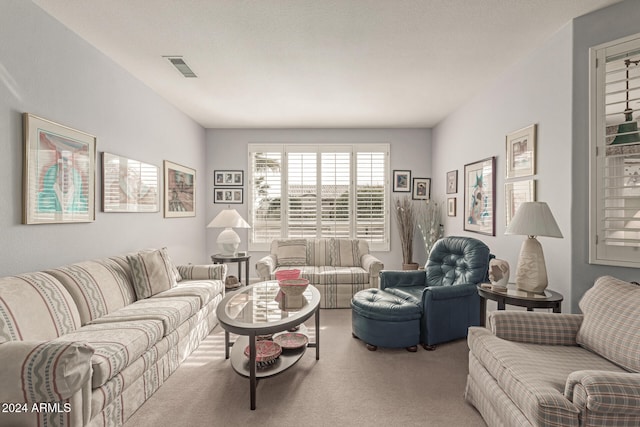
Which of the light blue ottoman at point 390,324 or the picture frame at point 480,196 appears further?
the picture frame at point 480,196

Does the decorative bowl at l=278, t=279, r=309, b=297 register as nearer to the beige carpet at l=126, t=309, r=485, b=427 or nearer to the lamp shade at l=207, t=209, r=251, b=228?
the beige carpet at l=126, t=309, r=485, b=427

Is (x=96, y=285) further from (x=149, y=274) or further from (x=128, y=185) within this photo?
(x=128, y=185)

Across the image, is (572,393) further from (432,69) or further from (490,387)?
(432,69)

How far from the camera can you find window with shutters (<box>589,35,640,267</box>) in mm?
2184

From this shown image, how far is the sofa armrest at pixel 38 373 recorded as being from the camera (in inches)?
56.0

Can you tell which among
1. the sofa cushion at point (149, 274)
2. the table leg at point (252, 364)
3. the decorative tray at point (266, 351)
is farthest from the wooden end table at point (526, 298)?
the sofa cushion at point (149, 274)

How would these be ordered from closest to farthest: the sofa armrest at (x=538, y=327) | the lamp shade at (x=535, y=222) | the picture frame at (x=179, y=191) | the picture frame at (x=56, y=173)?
the sofa armrest at (x=538, y=327) → the picture frame at (x=56, y=173) → the lamp shade at (x=535, y=222) → the picture frame at (x=179, y=191)

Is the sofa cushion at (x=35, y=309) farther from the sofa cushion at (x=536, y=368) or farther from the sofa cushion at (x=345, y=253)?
the sofa cushion at (x=345, y=253)

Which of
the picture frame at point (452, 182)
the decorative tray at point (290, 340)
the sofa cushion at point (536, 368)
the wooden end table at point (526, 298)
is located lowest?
the decorative tray at point (290, 340)

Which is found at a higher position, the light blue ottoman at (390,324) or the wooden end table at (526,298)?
the wooden end table at (526,298)

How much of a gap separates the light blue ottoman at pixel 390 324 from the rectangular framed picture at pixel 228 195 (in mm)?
3455

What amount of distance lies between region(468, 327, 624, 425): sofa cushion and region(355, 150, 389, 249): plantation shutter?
11.5 feet

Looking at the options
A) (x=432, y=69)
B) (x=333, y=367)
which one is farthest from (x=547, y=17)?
(x=333, y=367)

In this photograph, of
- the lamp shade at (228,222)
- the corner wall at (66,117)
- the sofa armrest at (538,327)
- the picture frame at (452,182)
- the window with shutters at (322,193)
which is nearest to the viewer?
the sofa armrest at (538,327)
